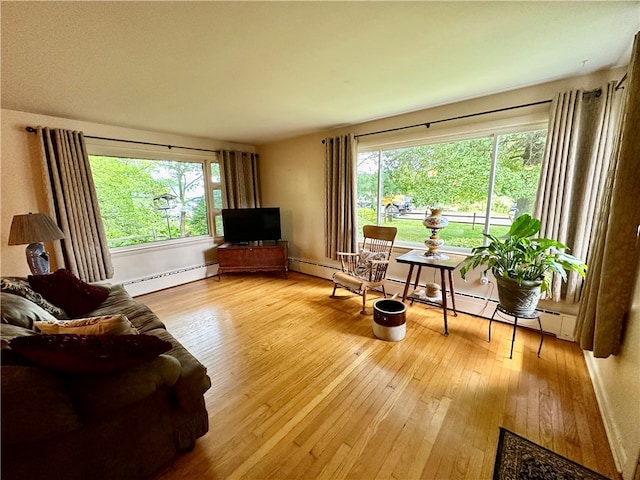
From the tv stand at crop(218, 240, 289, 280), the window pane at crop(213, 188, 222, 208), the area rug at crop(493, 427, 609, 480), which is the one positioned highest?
the window pane at crop(213, 188, 222, 208)

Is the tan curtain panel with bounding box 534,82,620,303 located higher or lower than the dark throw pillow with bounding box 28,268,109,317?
higher

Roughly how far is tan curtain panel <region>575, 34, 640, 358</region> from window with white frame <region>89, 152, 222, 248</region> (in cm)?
458

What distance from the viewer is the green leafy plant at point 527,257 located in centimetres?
189

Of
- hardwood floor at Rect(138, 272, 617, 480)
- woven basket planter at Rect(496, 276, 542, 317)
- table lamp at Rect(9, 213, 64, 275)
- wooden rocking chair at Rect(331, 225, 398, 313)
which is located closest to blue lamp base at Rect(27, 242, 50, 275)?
table lamp at Rect(9, 213, 64, 275)

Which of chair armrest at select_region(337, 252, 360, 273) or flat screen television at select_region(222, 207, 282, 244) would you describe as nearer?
chair armrest at select_region(337, 252, 360, 273)

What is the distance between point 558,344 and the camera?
7.58ft

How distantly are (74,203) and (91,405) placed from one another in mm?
2952

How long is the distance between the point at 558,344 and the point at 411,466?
1988 millimetres

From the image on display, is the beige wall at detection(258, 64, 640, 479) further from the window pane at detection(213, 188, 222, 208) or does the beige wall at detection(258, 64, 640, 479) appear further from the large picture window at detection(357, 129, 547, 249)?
the window pane at detection(213, 188, 222, 208)

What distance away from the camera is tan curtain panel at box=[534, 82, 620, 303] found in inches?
78.8

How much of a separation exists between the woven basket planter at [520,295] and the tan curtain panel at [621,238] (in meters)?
0.43

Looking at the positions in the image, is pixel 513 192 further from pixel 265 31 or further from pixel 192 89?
pixel 192 89

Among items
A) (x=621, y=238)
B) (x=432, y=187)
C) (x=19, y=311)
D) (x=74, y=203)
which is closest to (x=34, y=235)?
(x=74, y=203)

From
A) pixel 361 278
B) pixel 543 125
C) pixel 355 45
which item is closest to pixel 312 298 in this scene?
pixel 361 278
